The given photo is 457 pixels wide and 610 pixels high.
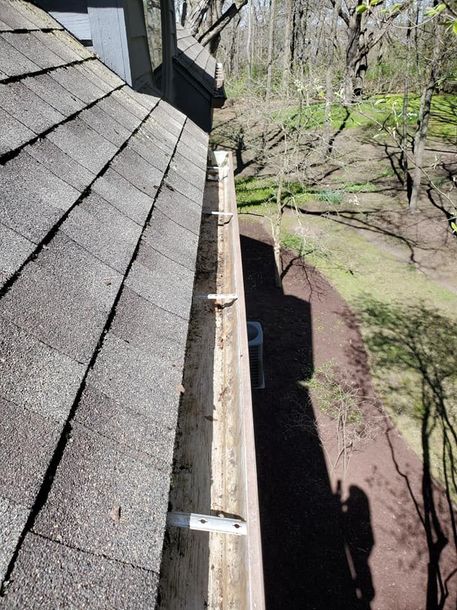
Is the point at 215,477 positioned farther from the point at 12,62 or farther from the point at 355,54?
the point at 355,54

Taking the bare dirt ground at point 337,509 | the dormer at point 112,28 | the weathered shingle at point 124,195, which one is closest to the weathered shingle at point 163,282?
the weathered shingle at point 124,195

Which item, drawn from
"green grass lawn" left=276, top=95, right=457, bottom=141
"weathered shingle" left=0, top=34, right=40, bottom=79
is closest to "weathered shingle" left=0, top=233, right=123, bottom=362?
"weathered shingle" left=0, top=34, right=40, bottom=79

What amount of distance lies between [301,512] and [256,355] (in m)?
2.62

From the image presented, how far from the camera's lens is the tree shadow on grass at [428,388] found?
6.09 metres

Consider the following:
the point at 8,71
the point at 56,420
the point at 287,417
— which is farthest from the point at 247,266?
the point at 56,420

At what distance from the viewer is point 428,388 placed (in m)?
8.63

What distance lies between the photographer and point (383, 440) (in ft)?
24.7

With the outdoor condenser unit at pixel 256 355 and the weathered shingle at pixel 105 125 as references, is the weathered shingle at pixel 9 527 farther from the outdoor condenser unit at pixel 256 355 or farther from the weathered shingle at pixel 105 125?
the outdoor condenser unit at pixel 256 355

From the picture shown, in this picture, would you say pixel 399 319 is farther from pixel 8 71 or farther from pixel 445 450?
pixel 8 71

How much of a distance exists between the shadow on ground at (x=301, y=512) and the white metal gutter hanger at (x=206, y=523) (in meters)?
4.61

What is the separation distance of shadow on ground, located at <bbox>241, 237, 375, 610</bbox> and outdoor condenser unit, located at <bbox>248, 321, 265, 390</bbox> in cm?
37

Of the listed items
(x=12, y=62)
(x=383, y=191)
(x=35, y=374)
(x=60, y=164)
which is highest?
(x=12, y=62)

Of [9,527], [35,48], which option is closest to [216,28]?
[35,48]

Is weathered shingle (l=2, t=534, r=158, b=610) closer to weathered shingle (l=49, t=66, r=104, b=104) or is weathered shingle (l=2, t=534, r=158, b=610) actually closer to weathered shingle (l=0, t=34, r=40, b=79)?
weathered shingle (l=0, t=34, r=40, b=79)
